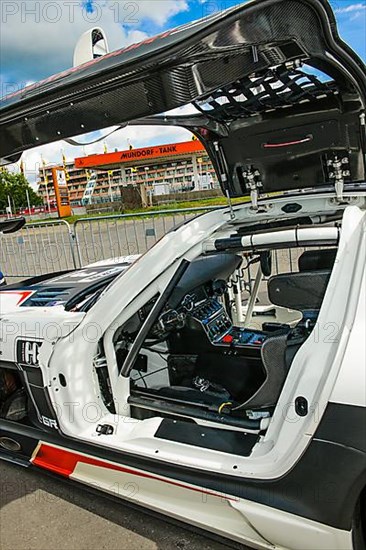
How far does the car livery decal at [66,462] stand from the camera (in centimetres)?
209

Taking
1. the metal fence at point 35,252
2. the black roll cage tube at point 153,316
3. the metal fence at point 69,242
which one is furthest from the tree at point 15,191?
the black roll cage tube at point 153,316

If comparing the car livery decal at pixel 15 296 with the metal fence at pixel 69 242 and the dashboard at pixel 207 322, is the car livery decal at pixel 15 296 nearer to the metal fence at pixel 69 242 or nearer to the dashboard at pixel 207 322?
the dashboard at pixel 207 322

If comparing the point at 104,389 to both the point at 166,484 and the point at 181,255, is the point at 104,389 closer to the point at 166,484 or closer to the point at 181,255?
the point at 166,484

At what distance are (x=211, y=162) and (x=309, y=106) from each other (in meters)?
0.74

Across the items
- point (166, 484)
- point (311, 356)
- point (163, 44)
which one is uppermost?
point (163, 44)

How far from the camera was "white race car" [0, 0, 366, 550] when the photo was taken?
5.17 ft

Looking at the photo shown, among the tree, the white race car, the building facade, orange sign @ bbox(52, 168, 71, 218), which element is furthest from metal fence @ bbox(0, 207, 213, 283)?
the tree

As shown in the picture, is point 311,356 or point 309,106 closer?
point 311,356

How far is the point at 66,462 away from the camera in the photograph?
238 cm

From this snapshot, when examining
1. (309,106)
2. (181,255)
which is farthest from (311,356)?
(309,106)

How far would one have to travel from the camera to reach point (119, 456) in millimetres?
2154

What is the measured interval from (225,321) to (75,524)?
1491mm

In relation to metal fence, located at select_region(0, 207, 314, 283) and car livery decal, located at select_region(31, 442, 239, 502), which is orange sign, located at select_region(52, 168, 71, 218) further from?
car livery decal, located at select_region(31, 442, 239, 502)

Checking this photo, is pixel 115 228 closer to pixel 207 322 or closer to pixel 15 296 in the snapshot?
pixel 15 296
